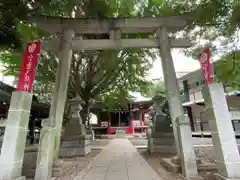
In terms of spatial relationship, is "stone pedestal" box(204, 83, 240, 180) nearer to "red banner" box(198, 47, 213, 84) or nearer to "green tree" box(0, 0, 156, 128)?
"red banner" box(198, 47, 213, 84)

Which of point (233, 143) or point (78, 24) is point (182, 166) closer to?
point (233, 143)

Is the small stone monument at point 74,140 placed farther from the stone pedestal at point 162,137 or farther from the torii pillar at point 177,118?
the torii pillar at point 177,118

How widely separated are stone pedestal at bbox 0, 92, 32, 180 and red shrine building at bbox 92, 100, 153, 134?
19731 millimetres

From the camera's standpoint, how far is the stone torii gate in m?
4.08

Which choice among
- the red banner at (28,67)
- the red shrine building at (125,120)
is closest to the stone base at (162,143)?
the red banner at (28,67)

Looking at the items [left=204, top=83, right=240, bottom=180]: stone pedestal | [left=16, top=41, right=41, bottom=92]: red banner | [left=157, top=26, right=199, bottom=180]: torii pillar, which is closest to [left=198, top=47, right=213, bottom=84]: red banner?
[left=204, top=83, right=240, bottom=180]: stone pedestal

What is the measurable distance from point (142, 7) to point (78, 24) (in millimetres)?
2244

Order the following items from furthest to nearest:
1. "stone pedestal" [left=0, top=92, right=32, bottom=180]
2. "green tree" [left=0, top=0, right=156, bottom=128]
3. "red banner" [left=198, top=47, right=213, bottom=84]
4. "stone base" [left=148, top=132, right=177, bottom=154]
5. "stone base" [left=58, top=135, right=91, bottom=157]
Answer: "green tree" [left=0, top=0, right=156, bottom=128]
"stone base" [left=58, top=135, right=91, bottom=157]
"stone base" [left=148, top=132, right=177, bottom=154]
"red banner" [left=198, top=47, right=213, bottom=84]
"stone pedestal" [left=0, top=92, right=32, bottom=180]

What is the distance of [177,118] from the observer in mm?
4367

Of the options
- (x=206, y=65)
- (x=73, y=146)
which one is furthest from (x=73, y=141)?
(x=206, y=65)

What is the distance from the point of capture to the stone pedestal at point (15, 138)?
3.41 m

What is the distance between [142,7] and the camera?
5.90m

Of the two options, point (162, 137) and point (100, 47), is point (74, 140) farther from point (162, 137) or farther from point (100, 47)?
point (100, 47)

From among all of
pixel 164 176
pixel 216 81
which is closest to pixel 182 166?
pixel 164 176
